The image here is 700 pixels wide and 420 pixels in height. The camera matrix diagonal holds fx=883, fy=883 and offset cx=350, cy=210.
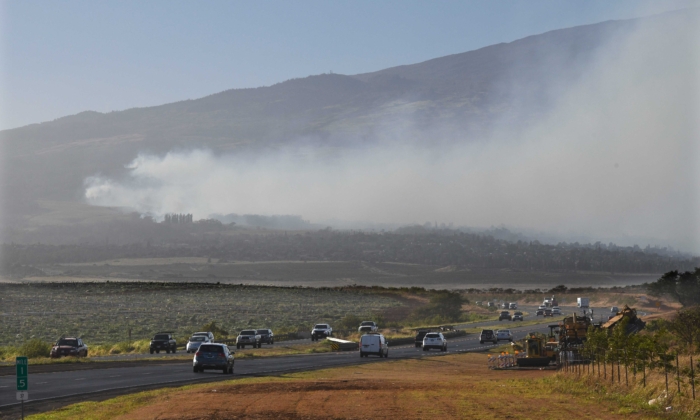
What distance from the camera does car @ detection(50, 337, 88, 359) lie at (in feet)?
194

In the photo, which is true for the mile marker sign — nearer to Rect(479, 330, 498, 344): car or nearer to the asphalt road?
the asphalt road

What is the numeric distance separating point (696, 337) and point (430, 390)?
21244mm

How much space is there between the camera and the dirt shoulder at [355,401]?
28.8m

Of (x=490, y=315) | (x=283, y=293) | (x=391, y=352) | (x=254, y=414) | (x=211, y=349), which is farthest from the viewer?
(x=283, y=293)

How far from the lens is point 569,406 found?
31.2m

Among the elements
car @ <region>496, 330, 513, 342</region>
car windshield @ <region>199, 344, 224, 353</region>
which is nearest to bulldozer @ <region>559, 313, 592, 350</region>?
car windshield @ <region>199, 344, 224, 353</region>

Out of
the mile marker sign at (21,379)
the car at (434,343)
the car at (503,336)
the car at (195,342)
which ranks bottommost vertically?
the car at (503,336)

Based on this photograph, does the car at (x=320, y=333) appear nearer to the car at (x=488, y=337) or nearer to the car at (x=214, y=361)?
the car at (x=488, y=337)

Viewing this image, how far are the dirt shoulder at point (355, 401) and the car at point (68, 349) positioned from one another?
20227mm

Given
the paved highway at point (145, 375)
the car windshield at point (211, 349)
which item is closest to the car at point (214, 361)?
the car windshield at point (211, 349)

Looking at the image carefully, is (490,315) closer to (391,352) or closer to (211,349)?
(391,352)

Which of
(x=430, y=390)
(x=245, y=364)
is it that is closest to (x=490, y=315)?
(x=245, y=364)

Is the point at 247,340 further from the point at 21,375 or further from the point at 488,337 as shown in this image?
the point at 21,375

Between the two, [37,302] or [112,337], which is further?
[37,302]
